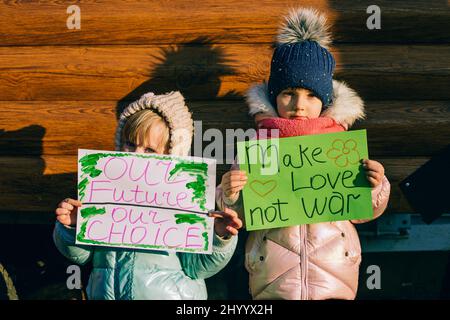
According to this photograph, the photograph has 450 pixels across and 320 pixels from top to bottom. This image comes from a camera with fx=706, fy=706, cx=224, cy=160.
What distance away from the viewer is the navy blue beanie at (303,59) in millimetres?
3533

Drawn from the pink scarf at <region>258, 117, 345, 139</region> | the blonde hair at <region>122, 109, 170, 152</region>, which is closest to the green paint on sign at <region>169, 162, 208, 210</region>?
the blonde hair at <region>122, 109, 170, 152</region>

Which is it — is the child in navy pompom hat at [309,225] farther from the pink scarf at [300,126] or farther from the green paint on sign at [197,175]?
the green paint on sign at [197,175]

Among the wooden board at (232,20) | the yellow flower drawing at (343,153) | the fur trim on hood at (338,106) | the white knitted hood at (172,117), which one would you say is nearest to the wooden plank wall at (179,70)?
the wooden board at (232,20)

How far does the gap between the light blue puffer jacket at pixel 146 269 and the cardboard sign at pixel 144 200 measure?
0.13 m

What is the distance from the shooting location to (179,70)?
4.23 metres

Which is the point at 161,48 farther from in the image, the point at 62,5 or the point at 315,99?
the point at 315,99

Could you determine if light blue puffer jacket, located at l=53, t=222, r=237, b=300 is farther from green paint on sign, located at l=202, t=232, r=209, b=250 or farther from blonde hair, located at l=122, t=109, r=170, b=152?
blonde hair, located at l=122, t=109, r=170, b=152

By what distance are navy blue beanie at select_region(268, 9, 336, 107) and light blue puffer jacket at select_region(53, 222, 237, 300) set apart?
0.85 meters

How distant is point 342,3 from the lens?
13.9 ft

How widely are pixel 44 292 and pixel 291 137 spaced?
1.99 m

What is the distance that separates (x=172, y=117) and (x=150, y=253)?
2.25 ft

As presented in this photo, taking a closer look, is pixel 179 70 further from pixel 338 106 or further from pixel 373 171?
pixel 373 171

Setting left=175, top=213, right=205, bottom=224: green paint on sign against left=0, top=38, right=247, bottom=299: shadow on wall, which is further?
left=0, top=38, right=247, bottom=299: shadow on wall

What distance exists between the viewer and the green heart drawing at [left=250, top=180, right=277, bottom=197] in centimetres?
338
